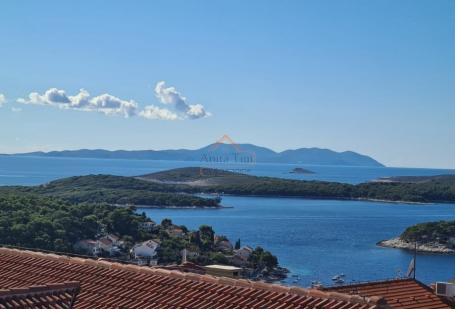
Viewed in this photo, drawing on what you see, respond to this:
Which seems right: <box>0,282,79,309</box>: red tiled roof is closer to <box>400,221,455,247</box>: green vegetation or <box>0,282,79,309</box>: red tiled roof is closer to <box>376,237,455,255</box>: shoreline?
<box>376,237,455,255</box>: shoreline

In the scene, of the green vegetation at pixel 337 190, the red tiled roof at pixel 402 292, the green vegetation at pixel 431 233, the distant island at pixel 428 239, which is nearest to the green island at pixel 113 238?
the distant island at pixel 428 239

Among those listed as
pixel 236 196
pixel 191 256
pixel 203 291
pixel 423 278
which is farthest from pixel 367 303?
pixel 236 196

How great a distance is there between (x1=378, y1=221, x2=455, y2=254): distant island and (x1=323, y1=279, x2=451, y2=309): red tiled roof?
182 ft

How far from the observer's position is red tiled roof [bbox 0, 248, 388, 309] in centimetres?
511

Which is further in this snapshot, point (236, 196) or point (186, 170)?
point (186, 170)

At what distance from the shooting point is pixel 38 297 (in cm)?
477

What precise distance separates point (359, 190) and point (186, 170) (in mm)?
52371

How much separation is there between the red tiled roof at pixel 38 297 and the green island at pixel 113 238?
31548mm

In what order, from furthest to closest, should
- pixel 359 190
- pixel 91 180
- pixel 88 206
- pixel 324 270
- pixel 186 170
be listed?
pixel 186 170
pixel 359 190
pixel 91 180
pixel 88 206
pixel 324 270

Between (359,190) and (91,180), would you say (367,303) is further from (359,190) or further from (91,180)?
(359,190)

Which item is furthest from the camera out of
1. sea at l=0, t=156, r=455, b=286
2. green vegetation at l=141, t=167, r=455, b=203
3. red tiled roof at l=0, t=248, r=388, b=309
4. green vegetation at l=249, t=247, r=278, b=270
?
green vegetation at l=141, t=167, r=455, b=203

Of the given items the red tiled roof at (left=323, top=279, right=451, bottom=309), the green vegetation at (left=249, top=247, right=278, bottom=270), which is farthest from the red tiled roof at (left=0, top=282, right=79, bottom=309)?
the green vegetation at (left=249, top=247, right=278, bottom=270)

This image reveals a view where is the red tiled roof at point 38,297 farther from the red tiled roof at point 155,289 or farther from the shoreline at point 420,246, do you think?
the shoreline at point 420,246

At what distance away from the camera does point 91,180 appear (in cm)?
11638
